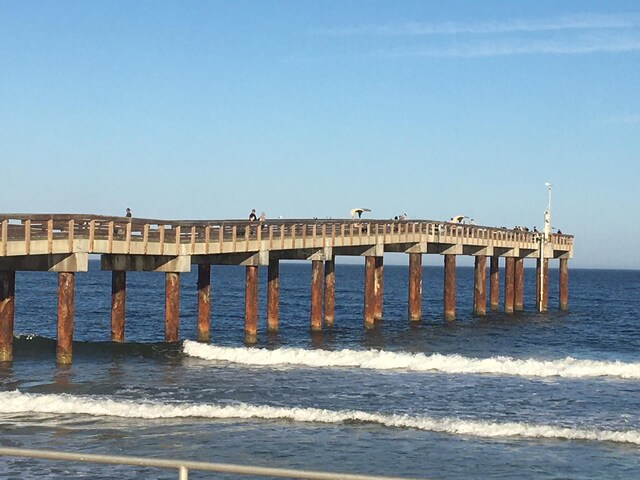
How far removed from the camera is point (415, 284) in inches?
1882

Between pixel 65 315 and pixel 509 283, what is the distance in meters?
36.3

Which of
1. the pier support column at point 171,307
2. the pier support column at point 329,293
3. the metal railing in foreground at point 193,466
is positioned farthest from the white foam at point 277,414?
the pier support column at point 329,293

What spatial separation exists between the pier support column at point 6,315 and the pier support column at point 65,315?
174 centimetres

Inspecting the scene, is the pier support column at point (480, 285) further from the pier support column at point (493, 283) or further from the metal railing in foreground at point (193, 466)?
the metal railing in foreground at point (193, 466)

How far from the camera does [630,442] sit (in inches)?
739

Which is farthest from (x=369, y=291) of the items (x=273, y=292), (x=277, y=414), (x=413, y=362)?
(x=277, y=414)

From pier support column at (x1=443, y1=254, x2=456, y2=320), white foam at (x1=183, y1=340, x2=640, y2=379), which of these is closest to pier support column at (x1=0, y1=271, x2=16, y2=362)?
white foam at (x1=183, y1=340, x2=640, y2=379)

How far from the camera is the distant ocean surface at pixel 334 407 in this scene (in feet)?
55.5

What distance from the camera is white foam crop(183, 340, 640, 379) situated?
30359 mm

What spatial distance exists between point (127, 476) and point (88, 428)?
4231 mm

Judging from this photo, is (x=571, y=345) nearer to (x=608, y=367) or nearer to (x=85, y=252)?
(x=608, y=367)

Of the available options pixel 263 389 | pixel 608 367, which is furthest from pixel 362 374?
pixel 608 367

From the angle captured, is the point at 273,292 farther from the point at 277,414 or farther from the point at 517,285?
the point at 517,285

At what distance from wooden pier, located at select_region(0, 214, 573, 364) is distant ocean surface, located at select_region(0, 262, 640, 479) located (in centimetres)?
180
